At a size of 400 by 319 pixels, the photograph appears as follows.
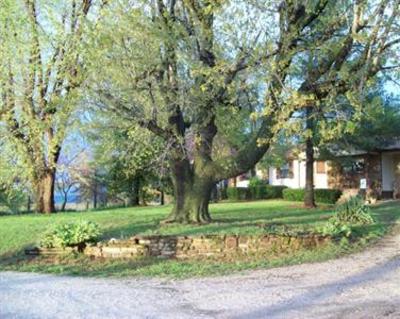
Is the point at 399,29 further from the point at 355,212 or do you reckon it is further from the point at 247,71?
the point at 355,212

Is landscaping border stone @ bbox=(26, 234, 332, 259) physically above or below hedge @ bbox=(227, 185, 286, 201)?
below

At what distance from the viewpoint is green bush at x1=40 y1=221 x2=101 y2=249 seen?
48.1ft

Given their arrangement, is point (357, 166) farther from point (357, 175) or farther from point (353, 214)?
point (353, 214)

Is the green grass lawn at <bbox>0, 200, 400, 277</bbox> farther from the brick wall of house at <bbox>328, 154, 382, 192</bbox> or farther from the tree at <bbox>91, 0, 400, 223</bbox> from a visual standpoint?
the brick wall of house at <bbox>328, 154, 382, 192</bbox>

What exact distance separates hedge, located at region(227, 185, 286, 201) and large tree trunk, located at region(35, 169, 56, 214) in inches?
543

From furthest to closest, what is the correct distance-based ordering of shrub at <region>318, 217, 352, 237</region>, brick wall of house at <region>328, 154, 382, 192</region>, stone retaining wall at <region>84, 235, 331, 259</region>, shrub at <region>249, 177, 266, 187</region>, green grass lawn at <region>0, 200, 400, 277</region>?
shrub at <region>249, 177, 266, 187</region>, brick wall of house at <region>328, 154, 382, 192</region>, shrub at <region>318, 217, 352, 237</region>, stone retaining wall at <region>84, 235, 331, 259</region>, green grass lawn at <region>0, 200, 400, 277</region>

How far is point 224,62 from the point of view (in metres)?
13.4

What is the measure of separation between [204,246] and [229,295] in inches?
181

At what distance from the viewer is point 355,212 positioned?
1730cm

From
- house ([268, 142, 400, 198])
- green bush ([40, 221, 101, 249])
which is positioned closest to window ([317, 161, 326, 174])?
house ([268, 142, 400, 198])

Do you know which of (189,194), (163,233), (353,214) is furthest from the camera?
(189,194)

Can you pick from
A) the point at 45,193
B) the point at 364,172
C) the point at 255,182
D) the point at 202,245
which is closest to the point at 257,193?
the point at 255,182

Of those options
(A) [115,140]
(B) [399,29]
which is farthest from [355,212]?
(A) [115,140]

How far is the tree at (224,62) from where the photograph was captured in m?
13.2
